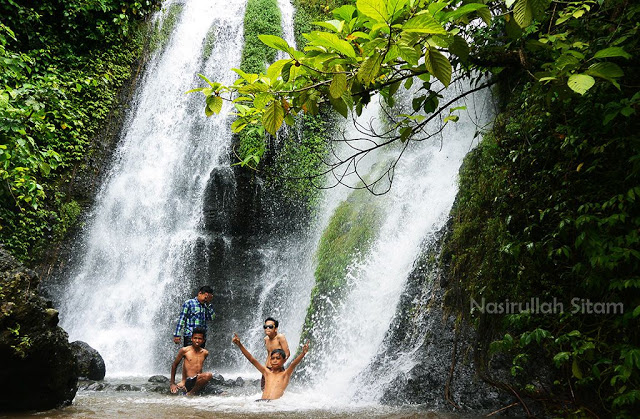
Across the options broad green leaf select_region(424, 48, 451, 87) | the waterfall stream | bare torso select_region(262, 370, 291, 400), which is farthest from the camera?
the waterfall stream

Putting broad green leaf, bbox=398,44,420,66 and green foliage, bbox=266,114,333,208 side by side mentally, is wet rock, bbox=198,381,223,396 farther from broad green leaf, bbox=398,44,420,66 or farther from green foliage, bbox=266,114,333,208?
green foliage, bbox=266,114,333,208

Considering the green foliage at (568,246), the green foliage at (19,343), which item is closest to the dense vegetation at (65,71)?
the green foliage at (19,343)

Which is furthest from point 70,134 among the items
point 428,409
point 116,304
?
point 428,409

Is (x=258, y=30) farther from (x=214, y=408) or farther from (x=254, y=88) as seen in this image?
(x=254, y=88)

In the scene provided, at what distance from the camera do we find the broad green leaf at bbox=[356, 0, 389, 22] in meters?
1.96

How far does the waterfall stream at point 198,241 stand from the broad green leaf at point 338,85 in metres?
3.90

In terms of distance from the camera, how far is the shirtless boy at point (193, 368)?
662 centimetres

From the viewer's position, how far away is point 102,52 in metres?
13.8

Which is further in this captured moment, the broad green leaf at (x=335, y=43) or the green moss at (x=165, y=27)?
the green moss at (x=165, y=27)

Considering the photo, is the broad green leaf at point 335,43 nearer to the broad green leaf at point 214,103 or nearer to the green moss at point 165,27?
the broad green leaf at point 214,103

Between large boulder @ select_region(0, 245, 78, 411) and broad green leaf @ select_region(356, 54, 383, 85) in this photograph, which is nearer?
broad green leaf @ select_region(356, 54, 383, 85)

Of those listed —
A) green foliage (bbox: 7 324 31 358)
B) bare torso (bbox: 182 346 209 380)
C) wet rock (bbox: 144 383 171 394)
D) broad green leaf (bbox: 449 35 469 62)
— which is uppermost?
broad green leaf (bbox: 449 35 469 62)

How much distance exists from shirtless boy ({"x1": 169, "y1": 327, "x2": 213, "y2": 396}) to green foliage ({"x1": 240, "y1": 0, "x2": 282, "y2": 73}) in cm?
900

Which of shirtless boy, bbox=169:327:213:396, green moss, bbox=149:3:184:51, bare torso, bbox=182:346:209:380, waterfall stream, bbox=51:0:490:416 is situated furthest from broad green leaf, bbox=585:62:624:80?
green moss, bbox=149:3:184:51
